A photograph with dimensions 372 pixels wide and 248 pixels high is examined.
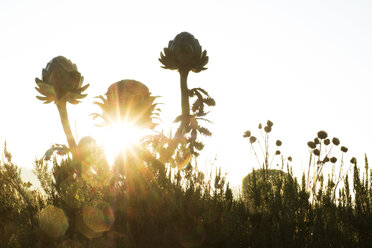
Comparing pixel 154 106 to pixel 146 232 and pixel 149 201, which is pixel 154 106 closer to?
pixel 149 201

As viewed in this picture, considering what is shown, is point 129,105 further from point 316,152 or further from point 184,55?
point 316,152

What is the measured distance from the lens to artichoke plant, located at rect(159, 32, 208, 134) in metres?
6.89

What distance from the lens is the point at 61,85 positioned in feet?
20.5

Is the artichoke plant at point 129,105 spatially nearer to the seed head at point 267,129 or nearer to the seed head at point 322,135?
the seed head at point 267,129

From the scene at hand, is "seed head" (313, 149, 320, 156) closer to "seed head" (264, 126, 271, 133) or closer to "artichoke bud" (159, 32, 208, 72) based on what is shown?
"seed head" (264, 126, 271, 133)

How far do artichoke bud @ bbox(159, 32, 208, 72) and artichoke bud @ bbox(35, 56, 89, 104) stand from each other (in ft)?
5.46

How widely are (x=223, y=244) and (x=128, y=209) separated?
3.27 feet

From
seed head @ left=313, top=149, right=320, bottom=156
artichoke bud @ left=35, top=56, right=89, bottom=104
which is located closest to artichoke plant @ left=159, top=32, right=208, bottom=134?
artichoke bud @ left=35, top=56, right=89, bottom=104

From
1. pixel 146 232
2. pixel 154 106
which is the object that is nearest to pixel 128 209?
pixel 146 232

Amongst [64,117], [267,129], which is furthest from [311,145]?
[64,117]

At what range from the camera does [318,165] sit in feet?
17.9

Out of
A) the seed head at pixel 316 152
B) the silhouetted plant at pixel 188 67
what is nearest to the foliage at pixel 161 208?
the seed head at pixel 316 152

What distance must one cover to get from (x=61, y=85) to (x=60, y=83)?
4cm

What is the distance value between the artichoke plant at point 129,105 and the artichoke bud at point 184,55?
45.4 inches
